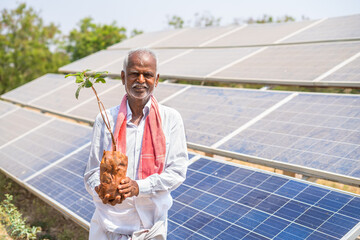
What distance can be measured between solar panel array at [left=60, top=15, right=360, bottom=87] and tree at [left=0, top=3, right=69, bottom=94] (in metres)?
8.64

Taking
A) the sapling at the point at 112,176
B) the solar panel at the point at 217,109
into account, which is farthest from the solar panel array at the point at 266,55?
the sapling at the point at 112,176

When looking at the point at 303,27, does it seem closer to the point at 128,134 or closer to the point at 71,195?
the point at 71,195

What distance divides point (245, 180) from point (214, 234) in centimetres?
104

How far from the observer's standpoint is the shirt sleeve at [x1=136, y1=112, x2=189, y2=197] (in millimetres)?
2955

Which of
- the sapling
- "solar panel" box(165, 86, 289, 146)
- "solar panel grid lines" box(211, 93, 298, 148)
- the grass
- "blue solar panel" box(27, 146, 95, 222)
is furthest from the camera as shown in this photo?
the grass

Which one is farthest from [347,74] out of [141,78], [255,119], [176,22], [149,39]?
[176,22]

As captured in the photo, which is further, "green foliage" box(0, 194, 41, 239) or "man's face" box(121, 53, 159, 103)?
"green foliage" box(0, 194, 41, 239)

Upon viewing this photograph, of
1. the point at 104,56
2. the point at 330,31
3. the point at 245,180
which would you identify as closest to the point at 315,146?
the point at 245,180

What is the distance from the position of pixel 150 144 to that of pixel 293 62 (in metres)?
6.90

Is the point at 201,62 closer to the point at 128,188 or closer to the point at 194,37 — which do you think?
the point at 194,37

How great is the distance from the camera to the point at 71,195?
6.21 meters

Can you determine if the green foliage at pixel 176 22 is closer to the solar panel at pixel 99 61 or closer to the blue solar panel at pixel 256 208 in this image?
the solar panel at pixel 99 61

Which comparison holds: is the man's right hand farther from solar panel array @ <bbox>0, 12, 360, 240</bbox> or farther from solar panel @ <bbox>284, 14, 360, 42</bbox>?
solar panel @ <bbox>284, 14, 360, 42</bbox>

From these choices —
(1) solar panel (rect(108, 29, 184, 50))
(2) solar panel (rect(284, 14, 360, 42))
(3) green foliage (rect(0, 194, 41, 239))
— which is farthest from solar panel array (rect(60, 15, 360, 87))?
(3) green foliage (rect(0, 194, 41, 239))
